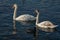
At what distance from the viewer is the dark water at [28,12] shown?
22.3 m

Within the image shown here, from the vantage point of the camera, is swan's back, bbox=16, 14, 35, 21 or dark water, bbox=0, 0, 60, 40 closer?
dark water, bbox=0, 0, 60, 40

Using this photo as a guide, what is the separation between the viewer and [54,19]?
1069 inches

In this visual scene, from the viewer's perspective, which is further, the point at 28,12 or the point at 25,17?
the point at 28,12

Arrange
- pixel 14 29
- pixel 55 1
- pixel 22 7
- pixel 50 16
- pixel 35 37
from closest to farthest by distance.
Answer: pixel 35 37 → pixel 14 29 → pixel 50 16 → pixel 22 7 → pixel 55 1

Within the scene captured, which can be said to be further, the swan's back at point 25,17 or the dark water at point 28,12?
the swan's back at point 25,17

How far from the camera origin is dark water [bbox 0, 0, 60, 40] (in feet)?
73.3

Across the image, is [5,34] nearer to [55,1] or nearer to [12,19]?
[12,19]

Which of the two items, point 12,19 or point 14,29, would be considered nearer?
point 14,29

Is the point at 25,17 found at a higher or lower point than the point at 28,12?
lower

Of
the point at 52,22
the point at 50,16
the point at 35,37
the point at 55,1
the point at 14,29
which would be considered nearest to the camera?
the point at 35,37

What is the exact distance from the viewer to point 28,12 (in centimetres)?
2997

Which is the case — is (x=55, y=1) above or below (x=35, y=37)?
above

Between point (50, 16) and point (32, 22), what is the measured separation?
7.21 ft

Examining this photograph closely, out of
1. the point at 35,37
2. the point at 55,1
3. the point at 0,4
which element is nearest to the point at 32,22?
the point at 35,37
